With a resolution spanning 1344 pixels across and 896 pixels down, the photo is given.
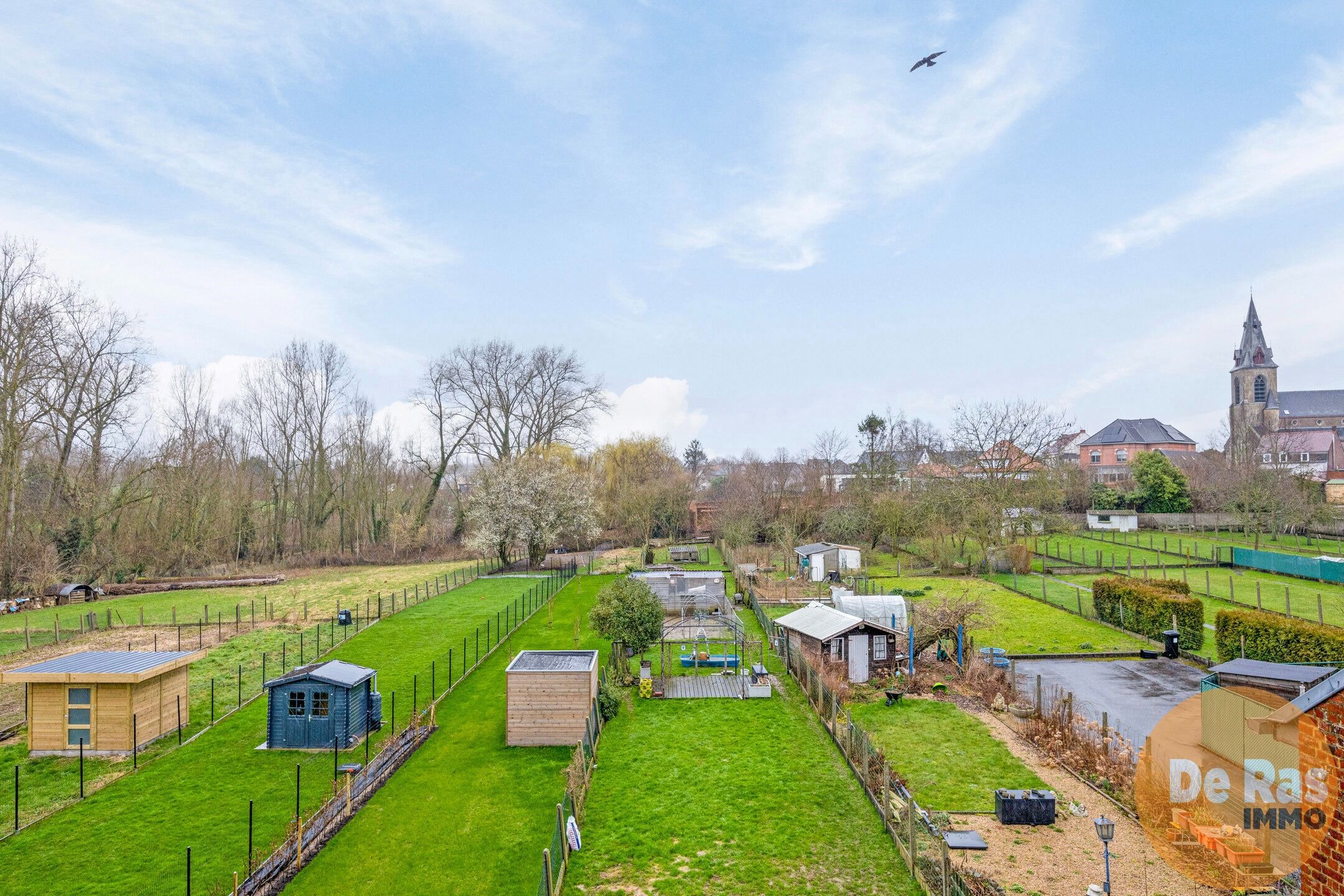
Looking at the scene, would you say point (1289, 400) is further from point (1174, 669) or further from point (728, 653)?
point (728, 653)

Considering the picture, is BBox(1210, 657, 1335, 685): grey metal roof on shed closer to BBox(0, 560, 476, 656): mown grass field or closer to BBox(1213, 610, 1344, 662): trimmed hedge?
BBox(1213, 610, 1344, 662): trimmed hedge

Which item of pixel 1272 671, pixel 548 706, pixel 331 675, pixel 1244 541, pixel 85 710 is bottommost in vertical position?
pixel 548 706

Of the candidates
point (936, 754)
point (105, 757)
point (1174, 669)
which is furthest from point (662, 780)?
point (1174, 669)

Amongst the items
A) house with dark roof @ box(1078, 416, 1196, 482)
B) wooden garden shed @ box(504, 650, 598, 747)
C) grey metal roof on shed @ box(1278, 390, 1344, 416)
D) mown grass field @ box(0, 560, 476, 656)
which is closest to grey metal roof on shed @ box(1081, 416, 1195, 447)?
house with dark roof @ box(1078, 416, 1196, 482)

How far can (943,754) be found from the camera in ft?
47.8

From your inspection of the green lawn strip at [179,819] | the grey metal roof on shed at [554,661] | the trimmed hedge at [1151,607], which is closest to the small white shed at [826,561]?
the trimmed hedge at [1151,607]

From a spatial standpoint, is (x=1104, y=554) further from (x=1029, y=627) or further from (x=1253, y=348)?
(x=1253, y=348)

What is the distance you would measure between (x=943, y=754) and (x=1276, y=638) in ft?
39.0

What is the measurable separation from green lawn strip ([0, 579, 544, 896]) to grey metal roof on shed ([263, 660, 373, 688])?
1.43 meters

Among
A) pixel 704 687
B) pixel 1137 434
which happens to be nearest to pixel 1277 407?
pixel 1137 434

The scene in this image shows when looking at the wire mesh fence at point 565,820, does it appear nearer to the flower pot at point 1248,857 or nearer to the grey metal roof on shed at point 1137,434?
the flower pot at point 1248,857

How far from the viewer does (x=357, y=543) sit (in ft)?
173

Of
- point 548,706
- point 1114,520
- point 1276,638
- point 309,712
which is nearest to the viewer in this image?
point 309,712

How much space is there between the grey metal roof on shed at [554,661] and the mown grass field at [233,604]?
49.9 feet
